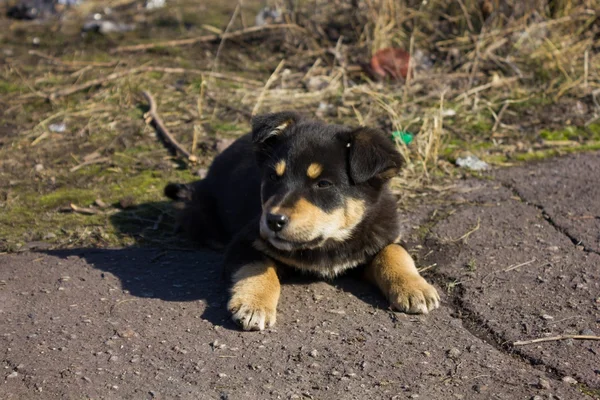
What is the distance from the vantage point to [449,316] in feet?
14.2

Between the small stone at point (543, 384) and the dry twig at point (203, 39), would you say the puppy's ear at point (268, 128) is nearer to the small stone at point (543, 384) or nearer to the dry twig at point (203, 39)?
the small stone at point (543, 384)

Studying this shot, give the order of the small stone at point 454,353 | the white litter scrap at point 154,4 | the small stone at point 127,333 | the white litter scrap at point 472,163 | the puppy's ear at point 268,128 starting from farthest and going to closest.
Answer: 1. the white litter scrap at point 154,4
2. the white litter scrap at point 472,163
3. the puppy's ear at point 268,128
4. the small stone at point 127,333
5. the small stone at point 454,353

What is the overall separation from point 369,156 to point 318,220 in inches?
18.9

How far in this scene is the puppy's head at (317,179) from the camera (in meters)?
4.17

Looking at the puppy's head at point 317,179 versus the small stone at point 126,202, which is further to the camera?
the small stone at point 126,202

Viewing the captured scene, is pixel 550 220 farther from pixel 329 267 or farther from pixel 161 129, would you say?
pixel 161 129

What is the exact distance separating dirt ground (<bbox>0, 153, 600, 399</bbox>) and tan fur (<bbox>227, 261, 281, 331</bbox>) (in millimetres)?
73

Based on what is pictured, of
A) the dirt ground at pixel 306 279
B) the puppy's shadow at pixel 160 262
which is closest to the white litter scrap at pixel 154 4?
the dirt ground at pixel 306 279

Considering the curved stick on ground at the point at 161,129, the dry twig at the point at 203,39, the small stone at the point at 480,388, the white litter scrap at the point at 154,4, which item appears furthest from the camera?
the white litter scrap at the point at 154,4

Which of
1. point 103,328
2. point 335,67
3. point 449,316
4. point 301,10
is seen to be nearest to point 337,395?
point 449,316

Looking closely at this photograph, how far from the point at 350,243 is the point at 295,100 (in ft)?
12.1

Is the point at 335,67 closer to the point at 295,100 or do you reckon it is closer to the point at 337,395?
the point at 295,100

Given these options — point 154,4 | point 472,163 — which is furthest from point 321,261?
point 154,4

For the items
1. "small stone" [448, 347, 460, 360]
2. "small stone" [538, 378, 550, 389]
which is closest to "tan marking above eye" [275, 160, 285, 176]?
"small stone" [448, 347, 460, 360]
